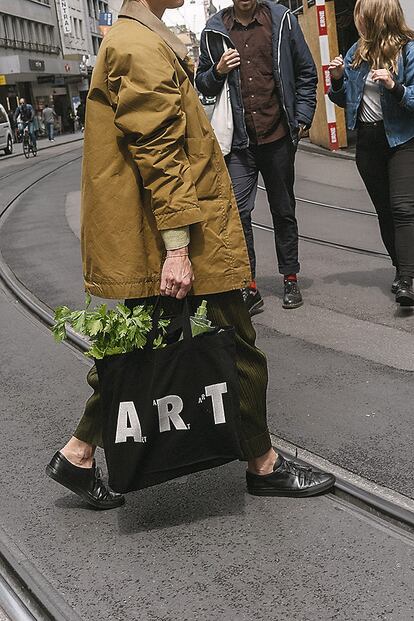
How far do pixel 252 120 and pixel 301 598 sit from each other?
11.9ft

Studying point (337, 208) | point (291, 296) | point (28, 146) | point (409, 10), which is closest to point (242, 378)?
point (291, 296)

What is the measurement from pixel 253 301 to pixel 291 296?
0.28 meters

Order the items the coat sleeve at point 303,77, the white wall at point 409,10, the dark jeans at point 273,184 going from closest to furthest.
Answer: the coat sleeve at point 303,77 → the dark jeans at point 273,184 → the white wall at point 409,10

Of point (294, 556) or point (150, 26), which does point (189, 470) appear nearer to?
point (294, 556)

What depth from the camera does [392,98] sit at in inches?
221

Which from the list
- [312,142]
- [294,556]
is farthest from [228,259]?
[312,142]

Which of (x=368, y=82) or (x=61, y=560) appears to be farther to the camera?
(x=368, y=82)

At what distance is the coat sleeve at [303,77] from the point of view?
224 inches

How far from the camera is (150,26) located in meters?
3.02

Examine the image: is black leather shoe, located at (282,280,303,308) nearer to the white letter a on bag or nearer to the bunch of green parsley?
the bunch of green parsley

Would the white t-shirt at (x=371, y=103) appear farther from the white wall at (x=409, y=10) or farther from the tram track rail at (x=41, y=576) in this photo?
the white wall at (x=409, y=10)

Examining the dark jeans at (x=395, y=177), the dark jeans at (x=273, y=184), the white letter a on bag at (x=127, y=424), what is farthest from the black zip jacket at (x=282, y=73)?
the white letter a on bag at (x=127, y=424)

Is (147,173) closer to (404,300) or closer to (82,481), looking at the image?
(82,481)

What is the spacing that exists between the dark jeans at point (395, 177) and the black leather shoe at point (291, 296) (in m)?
0.72
